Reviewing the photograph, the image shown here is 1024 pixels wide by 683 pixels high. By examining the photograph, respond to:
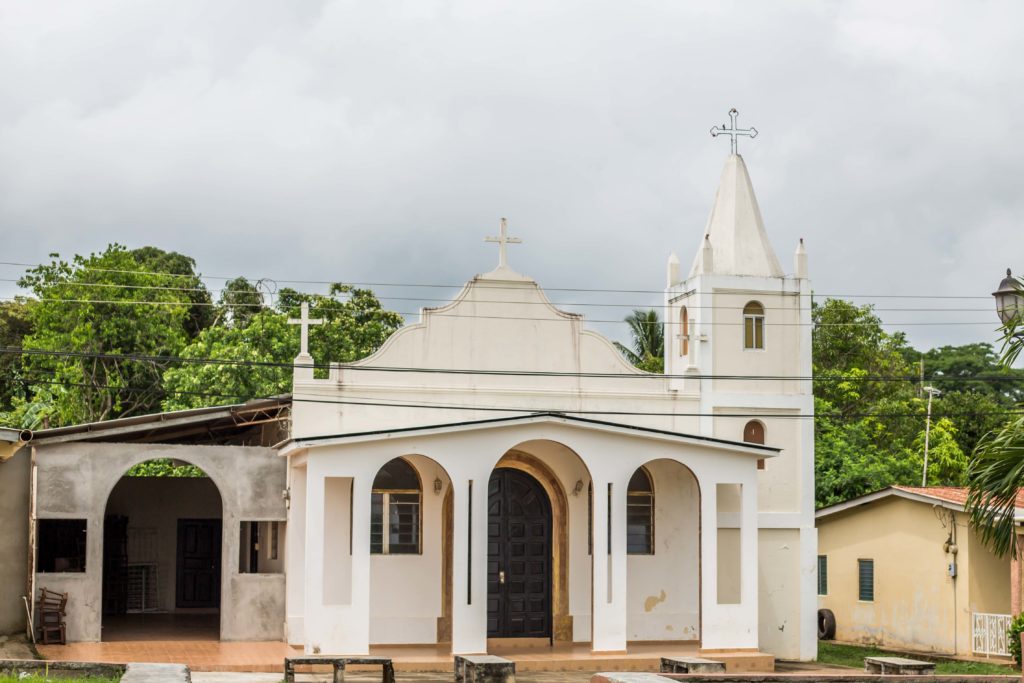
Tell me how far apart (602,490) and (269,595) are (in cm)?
576

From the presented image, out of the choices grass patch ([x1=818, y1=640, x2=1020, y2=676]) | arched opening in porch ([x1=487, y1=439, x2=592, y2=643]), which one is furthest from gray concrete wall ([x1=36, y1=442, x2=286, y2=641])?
grass patch ([x1=818, y1=640, x2=1020, y2=676])

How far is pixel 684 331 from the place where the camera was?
83.3ft

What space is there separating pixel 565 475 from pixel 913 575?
7.83 metres

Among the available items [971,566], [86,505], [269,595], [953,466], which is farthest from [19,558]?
[953,466]

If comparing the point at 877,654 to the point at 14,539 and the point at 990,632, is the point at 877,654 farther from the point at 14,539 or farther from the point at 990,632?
the point at 14,539

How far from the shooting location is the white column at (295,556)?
21609 mm

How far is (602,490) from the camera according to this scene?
21.4 meters

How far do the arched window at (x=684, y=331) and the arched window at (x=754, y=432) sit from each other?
172cm

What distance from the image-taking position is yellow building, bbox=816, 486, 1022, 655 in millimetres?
24531

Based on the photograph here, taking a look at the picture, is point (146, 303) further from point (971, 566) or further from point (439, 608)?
point (971, 566)

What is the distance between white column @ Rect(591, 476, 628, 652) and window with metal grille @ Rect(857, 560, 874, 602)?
27.9 ft

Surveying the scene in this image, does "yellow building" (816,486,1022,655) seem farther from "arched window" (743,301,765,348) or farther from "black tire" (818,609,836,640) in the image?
"arched window" (743,301,765,348)

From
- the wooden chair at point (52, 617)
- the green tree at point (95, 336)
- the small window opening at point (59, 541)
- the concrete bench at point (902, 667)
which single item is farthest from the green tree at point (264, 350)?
the concrete bench at point (902, 667)

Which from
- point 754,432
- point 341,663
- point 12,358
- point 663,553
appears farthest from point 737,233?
point 12,358
